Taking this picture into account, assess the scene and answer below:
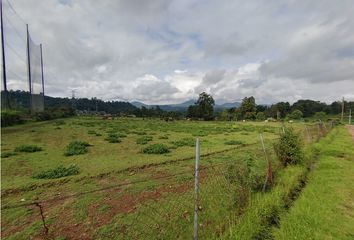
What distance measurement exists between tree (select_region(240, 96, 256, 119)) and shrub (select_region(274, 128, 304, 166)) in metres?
79.9

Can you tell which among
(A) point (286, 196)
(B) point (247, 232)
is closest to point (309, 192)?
(A) point (286, 196)

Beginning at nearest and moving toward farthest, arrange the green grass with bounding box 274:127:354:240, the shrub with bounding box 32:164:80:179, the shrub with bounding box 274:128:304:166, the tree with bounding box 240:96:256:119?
the green grass with bounding box 274:127:354:240 → the shrub with bounding box 32:164:80:179 → the shrub with bounding box 274:128:304:166 → the tree with bounding box 240:96:256:119

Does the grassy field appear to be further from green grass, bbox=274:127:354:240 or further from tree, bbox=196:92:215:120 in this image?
tree, bbox=196:92:215:120

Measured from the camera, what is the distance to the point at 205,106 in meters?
87.6

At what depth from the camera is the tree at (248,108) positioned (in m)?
87.1

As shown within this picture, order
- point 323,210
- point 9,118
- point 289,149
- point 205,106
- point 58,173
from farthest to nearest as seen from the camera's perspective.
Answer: point 205,106 < point 9,118 < point 289,149 < point 58,173 < point 323,210

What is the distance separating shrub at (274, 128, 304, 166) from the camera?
9.56 m

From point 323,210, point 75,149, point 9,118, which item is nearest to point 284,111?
point 9,118

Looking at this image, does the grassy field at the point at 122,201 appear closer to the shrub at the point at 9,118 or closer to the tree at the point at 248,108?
the shrub at the point at 9,118

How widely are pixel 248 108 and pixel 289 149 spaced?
268 ft

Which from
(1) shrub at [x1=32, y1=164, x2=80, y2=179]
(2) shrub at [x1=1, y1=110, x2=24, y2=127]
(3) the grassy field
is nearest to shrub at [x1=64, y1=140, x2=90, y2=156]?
(3) the grassy field

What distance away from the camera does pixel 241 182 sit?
606 cm

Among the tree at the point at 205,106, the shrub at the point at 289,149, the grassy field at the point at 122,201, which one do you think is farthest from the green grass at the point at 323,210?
the tree at the point at 205,106

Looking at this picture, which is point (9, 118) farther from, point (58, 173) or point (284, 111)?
point (284, 111)
